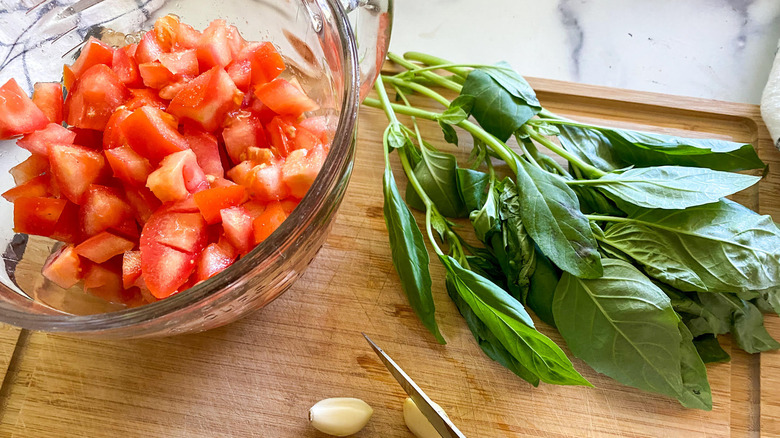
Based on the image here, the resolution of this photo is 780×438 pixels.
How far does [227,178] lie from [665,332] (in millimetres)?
788

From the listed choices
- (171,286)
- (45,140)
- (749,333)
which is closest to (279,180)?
(171,286)

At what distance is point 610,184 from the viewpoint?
1115 millimetres

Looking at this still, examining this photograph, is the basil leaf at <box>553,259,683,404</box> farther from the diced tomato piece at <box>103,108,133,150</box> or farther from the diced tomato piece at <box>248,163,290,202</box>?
the diced tomato piece at <box>103,108,133,150</box>

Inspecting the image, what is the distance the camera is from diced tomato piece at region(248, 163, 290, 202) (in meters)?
0.94

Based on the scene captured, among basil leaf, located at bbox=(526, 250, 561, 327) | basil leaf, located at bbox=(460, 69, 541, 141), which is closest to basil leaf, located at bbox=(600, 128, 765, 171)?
basil leaf, located at bbox=(460, 69, 541, 141)

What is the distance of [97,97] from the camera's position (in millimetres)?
1000

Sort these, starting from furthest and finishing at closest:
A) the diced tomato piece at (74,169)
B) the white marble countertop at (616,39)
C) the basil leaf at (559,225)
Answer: the white marble countertop at (616,39)
the basil leaf at (559,225)
the diced tomato piece at (74,169)

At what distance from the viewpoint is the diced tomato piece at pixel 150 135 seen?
0.93 m

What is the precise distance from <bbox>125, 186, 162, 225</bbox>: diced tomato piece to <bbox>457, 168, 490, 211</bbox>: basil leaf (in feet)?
1.82

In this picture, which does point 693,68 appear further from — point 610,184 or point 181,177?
point 181,177

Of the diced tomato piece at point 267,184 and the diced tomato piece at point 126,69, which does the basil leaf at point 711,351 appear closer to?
the diced tomato piece at point 267,184

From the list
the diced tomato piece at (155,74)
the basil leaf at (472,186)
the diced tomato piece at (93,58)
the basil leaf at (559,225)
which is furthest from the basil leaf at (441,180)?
the diced tomato piece at (93,58)

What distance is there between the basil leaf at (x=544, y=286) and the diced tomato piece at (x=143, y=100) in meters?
0.72

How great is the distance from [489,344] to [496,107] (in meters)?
0.46
